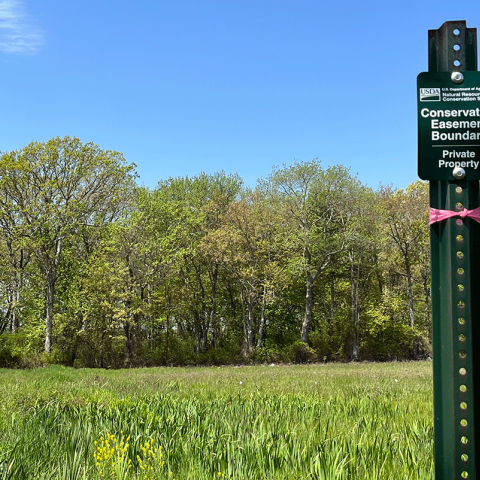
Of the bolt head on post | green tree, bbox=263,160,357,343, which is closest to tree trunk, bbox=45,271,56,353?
green tree, bbox=263,160,357,343

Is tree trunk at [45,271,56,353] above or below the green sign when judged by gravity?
below

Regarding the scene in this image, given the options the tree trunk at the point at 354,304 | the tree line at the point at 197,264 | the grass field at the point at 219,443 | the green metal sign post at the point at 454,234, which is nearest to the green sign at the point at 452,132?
the green metal sign post at the point at 454,234

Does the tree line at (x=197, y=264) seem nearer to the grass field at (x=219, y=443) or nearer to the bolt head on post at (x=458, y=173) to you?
the grass field at (x=219, y=443)

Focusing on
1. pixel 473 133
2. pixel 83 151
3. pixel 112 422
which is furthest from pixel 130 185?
pixel 473 133

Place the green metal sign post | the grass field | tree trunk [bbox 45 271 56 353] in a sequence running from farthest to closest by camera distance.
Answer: tree trunk [bbox 45 271 56 353] < the grass field < the green metal sign post

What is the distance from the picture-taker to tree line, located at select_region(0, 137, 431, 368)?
30.2m

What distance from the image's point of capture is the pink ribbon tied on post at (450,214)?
244 centimetres

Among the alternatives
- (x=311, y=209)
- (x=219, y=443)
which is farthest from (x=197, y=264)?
(x=219, y=443)

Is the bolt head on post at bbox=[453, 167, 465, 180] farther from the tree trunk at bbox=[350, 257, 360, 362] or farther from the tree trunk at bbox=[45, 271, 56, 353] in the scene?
the tree trunk at bbox=[350, 257, 360, 362]

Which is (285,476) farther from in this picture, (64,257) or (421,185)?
(421,185)

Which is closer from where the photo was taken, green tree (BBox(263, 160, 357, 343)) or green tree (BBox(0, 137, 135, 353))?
green tree (BBox(0, 137, 135, 353))

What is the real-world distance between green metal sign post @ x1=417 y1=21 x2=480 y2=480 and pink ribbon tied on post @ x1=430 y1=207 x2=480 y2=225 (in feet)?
0.04

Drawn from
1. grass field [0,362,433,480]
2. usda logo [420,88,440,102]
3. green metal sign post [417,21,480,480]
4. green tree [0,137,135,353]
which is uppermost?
green tree [0,137,135,353]

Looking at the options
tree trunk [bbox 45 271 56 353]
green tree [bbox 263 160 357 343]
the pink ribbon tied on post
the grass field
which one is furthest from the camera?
green tree [bbox 263 160 357 343]
